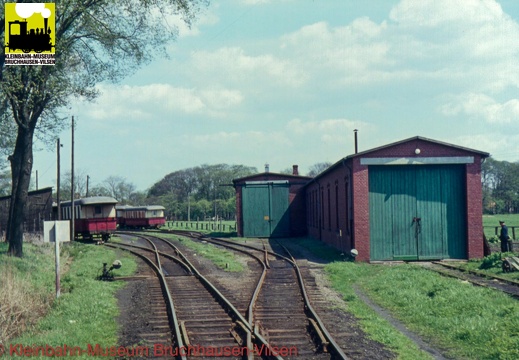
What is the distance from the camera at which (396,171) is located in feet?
71.3

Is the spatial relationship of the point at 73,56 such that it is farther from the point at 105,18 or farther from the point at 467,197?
the point at 467,197

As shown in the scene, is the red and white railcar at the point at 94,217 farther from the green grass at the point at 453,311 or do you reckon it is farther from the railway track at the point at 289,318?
the green grass at the point at 453,311

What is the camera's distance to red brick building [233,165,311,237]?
4034 centimetres

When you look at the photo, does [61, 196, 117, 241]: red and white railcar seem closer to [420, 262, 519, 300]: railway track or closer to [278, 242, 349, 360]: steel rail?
[420, 262, 519, 300]: railway track

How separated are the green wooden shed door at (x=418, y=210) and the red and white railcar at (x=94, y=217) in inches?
827

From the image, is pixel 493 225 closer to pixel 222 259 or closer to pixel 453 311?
pixel 222 259

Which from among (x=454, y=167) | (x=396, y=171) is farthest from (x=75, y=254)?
(x=454, y=167)

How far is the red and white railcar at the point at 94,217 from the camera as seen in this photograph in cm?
3634

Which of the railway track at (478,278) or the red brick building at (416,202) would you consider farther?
the red brick building at (416,202)

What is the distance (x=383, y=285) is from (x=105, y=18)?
13.1 m

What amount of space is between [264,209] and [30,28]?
25.8 m

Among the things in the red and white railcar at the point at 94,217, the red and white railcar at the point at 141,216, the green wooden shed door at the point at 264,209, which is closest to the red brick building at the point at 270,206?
the green wooden shed door at the point at 264,209

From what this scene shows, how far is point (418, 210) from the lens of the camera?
21.7 metres

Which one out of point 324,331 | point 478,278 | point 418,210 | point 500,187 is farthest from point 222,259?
point 500,187
